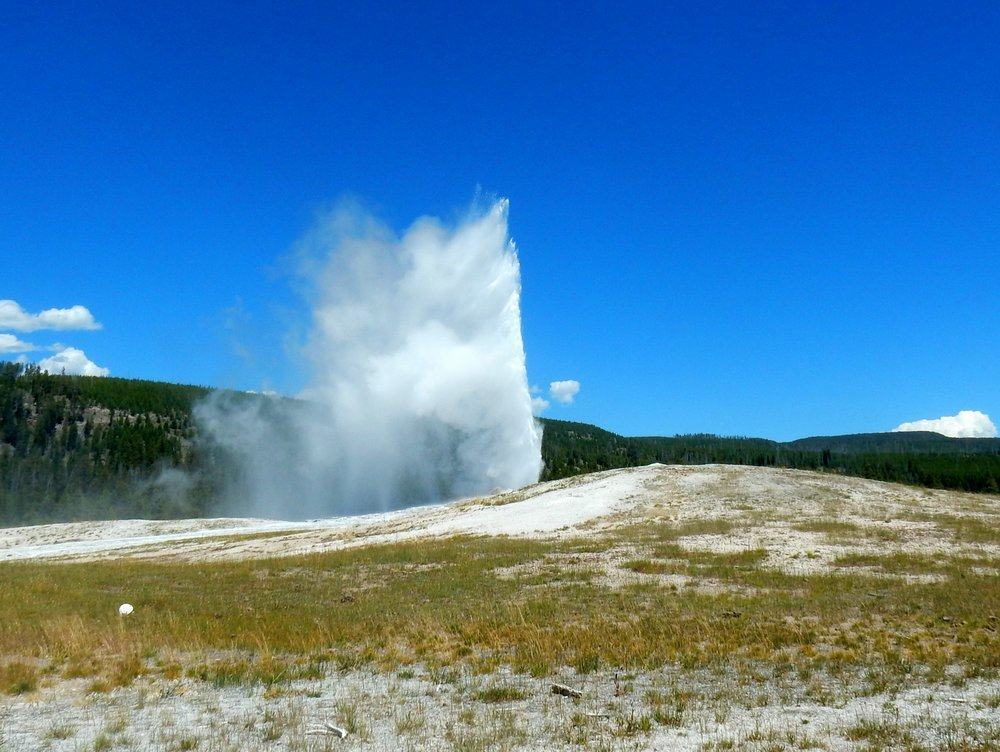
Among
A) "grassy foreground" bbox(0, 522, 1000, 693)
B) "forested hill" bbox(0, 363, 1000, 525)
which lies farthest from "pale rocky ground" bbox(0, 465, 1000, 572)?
"forested hill" bbox(0, 363, 1000, 525)

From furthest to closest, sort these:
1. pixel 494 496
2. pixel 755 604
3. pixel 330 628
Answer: pixel 494 496 < pixel 755 604 < pixel 330 628

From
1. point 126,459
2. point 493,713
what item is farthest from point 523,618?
point 126,459

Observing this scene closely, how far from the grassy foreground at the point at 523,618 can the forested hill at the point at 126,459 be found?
81.4m

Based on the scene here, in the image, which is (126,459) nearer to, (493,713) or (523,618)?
(523,618)

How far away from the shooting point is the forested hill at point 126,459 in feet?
370

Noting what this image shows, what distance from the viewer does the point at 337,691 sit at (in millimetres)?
11516

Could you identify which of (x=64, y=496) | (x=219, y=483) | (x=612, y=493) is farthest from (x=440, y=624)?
(x=64, y=496)

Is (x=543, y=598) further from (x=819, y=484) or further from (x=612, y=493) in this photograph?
(x=819, y=484)

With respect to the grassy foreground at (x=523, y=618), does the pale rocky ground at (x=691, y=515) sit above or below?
above

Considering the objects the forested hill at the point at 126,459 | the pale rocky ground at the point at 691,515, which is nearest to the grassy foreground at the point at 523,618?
the pale rocky ground at the point at 691,515

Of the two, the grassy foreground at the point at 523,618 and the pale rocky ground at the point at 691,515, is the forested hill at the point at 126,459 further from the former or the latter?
the grassy foreground at the point at 523,618

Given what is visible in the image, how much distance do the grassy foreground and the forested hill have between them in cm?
8140

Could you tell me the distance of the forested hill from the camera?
113 m

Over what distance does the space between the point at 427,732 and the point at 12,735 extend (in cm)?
505
